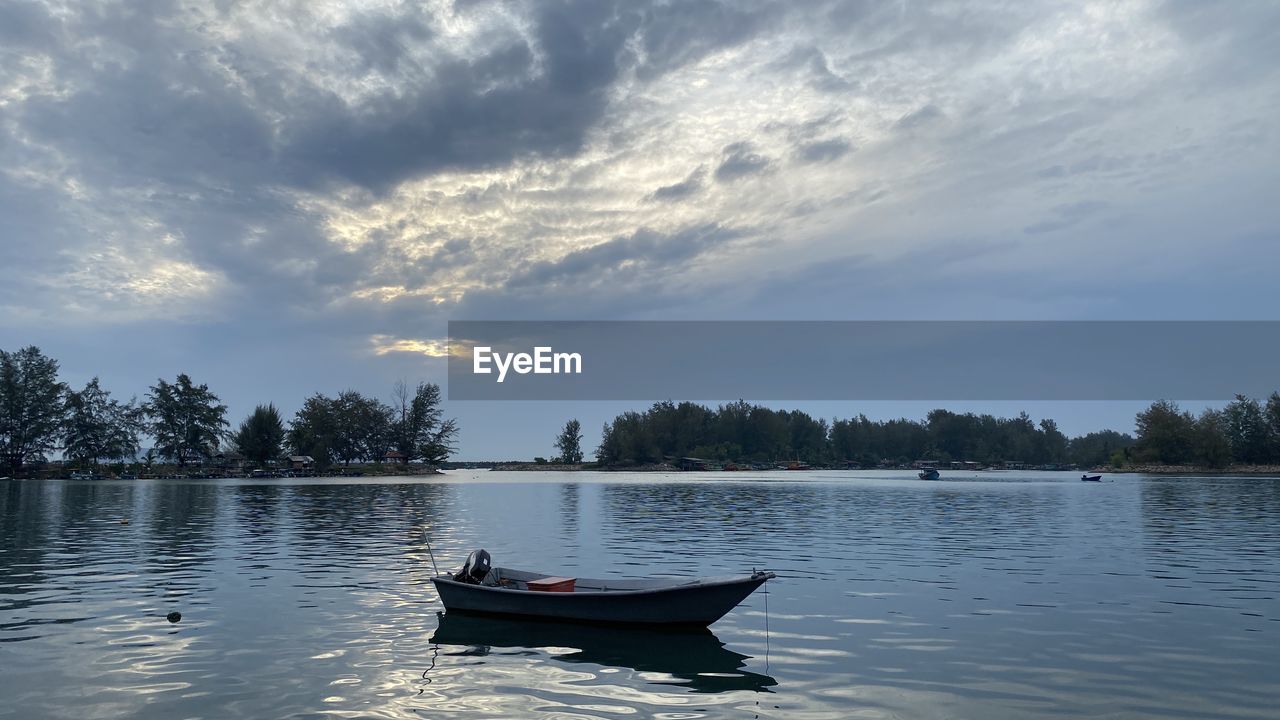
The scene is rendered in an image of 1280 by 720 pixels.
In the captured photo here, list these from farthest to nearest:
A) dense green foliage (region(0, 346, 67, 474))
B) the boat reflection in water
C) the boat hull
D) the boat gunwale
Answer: dense green foliage (region(0, 346, 67, 474)) → the boat hull → the boat gunwale → the boat reflection in water

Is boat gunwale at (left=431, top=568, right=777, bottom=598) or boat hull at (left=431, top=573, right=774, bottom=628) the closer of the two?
boat gunwale at (left=431, top=568, right=777, bottom=598)

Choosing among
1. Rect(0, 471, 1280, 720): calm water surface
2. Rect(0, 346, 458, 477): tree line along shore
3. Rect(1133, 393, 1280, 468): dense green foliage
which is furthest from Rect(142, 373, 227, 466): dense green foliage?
Rect(1133, 393, 1280, 468): dense green foliage

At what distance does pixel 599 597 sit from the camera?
20.2 m

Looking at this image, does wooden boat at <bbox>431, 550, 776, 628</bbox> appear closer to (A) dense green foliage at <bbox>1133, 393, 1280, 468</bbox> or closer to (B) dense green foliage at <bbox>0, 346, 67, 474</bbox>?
(B) dense green foliage at <bbox>0, 346, 67, 474</bbox>

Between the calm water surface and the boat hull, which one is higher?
the boat hull

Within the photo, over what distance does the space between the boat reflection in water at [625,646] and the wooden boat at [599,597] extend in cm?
28

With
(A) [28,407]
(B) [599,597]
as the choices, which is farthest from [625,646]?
(A) [28,407]

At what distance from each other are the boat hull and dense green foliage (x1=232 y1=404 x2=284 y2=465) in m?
178

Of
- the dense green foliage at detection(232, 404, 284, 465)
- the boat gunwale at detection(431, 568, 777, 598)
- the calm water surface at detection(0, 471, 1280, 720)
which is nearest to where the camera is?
the calm water surface at detection(0, 471, 1280, 720)

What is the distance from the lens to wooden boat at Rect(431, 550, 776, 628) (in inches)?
774

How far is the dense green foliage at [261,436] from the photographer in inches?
7131

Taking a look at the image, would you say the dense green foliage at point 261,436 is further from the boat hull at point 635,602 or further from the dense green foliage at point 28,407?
the boat hull at point 635,602

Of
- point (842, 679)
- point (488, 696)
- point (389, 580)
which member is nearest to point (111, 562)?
point (389, 580)

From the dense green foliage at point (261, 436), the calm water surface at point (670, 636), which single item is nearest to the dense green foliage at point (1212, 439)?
the calm water surface at point (670, 636)
